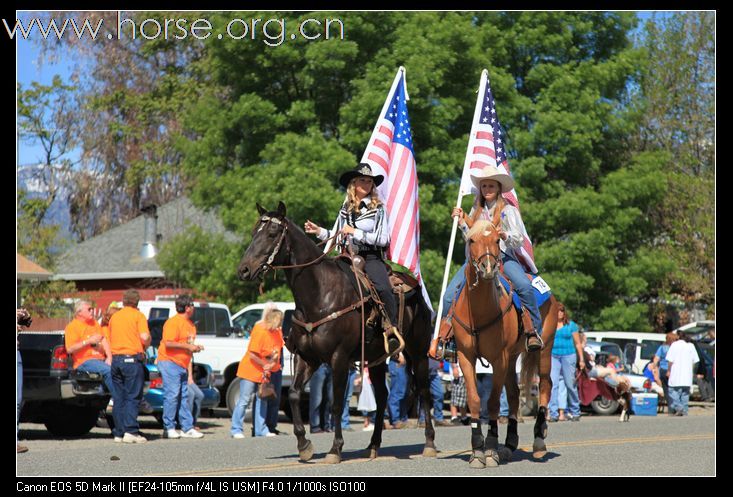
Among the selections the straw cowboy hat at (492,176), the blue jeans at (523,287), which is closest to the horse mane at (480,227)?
the straw cowboy hat at (492,176)

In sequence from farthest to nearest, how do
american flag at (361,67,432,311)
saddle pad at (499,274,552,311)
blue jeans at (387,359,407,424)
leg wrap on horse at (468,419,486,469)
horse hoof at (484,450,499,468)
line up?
blue jeans at (387,359,407,424)
american flag at (361,67,432,311)
saddle pad at (499,274,552,311)
horse hoof at (484,450,499,468)
leg wrap on horse at (468,419,486,469)

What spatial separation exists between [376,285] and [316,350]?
1.08m

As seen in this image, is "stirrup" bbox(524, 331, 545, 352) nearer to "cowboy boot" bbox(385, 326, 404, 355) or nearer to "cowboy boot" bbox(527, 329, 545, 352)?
"cowboy boot" bbox(527, 329, 545, 352)

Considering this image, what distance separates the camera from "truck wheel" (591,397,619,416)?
2756 cm

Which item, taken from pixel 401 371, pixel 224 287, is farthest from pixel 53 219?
pixel 401 371

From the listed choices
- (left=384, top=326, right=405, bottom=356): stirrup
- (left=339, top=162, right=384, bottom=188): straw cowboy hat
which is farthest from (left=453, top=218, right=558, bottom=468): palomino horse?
(left=339, top=162, right=384, bottom=188): straw cowboy hat

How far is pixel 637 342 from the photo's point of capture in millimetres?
32469

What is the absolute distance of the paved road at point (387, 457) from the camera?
11.7 meters

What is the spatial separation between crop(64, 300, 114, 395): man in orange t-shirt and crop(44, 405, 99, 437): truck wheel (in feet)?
4.63

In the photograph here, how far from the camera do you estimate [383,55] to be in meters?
31.5

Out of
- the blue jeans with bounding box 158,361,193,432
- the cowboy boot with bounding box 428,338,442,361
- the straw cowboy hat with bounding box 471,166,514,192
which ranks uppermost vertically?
the straw cowboy hat with bounding box 471,166,514,192

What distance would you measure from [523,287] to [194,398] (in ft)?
29.4

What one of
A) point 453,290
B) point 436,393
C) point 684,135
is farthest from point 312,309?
point 684,135

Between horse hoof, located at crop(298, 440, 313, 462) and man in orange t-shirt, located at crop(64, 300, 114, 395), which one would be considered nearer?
horse hoof, located at crop(298, 440, 313, 462)
